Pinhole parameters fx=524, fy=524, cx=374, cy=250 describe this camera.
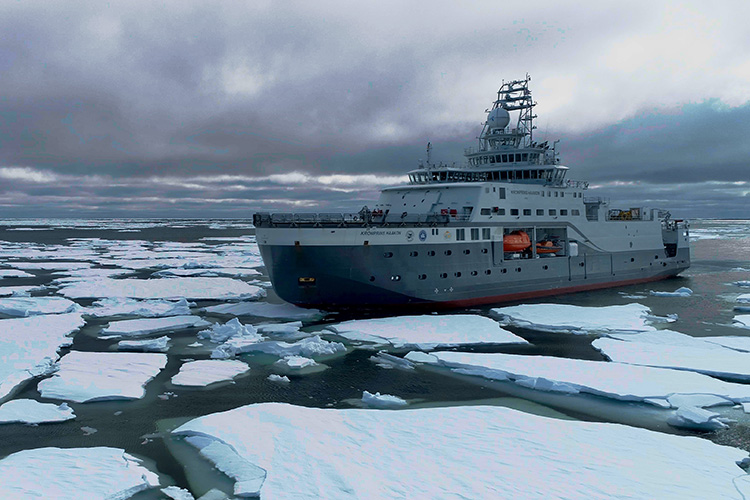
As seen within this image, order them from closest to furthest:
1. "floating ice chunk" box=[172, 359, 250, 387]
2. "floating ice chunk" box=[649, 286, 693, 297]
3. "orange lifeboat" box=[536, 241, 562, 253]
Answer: "floating ice chunk" box=[172, 359, 250, 387], "orange lifeboat" box=[536, 241, 562, 253], "floating ice chunk" box=[649, 286, 693, 297]

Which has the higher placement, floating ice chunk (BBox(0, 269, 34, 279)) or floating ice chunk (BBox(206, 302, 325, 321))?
floating ice chunk (BBox(0, 269, 34, 279))

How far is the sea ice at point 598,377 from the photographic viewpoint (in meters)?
14.3

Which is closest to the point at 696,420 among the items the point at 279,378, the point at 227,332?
the point at 279,378

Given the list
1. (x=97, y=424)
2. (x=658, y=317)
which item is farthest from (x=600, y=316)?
(x=97, y=424)

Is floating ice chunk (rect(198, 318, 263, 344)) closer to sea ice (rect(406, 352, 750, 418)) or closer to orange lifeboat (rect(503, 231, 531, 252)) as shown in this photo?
sea ice (rect(406, 352, 750, 418))

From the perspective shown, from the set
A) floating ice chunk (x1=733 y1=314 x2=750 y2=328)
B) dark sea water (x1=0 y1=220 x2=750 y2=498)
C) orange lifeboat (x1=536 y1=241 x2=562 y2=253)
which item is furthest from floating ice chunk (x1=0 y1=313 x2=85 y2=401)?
floating ice chunk (x1=733 y1=314 x2=750 y2=328)

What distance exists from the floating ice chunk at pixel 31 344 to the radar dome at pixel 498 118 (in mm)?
26997

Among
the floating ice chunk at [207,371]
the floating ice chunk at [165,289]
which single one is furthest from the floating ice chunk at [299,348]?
the floating ice chunk at [165,289]

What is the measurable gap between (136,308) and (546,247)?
23.3 metres

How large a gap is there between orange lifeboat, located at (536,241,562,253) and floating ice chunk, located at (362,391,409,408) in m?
19.4

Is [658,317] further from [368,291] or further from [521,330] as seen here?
[368,291]

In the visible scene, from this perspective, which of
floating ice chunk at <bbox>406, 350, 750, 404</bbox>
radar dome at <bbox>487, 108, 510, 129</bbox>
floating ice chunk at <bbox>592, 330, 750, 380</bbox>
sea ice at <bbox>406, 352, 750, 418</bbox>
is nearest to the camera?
sea ice at <bbox>406, 352, 750, 418</bbox>

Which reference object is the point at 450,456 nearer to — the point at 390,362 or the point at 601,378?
the point at 601,378

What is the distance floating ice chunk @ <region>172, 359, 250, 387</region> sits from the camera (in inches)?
629
